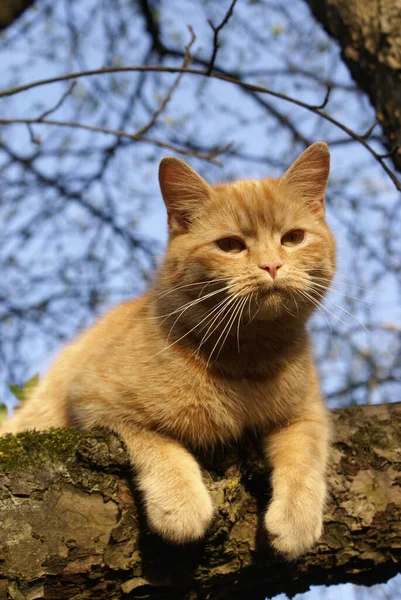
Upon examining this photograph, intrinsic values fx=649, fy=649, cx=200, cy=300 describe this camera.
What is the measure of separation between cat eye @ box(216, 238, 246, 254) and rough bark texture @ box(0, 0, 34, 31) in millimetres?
3689

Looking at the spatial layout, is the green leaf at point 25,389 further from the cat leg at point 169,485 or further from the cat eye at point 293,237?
the cat eye at point 293,237

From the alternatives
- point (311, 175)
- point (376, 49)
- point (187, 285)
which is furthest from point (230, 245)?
point (376, 49)

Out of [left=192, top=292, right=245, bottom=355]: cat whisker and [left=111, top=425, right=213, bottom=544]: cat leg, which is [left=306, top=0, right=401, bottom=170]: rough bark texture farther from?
[left=111, top=425, right=213, bottom=544]: cat leg

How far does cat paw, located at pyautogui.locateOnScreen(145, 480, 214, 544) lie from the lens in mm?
1981

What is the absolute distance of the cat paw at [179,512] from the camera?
6.50ft

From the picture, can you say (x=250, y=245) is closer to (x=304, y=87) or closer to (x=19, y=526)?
(x=19, y=526)

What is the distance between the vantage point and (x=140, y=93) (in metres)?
5.96

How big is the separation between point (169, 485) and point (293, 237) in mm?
1004

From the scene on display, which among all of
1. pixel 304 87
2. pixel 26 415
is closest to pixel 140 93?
pixel 304 87

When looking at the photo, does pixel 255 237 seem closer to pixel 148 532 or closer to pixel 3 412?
pixel 148 532

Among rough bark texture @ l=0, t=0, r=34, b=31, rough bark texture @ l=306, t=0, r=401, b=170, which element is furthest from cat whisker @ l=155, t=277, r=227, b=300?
rough bark texture @ l=0, t=0, r=34, b=31

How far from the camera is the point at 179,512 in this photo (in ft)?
6.57

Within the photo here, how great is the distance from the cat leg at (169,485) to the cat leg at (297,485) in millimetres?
236

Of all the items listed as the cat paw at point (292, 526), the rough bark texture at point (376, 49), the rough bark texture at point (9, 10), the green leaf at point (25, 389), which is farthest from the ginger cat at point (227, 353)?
the rough bark texture at point (9, 10)
